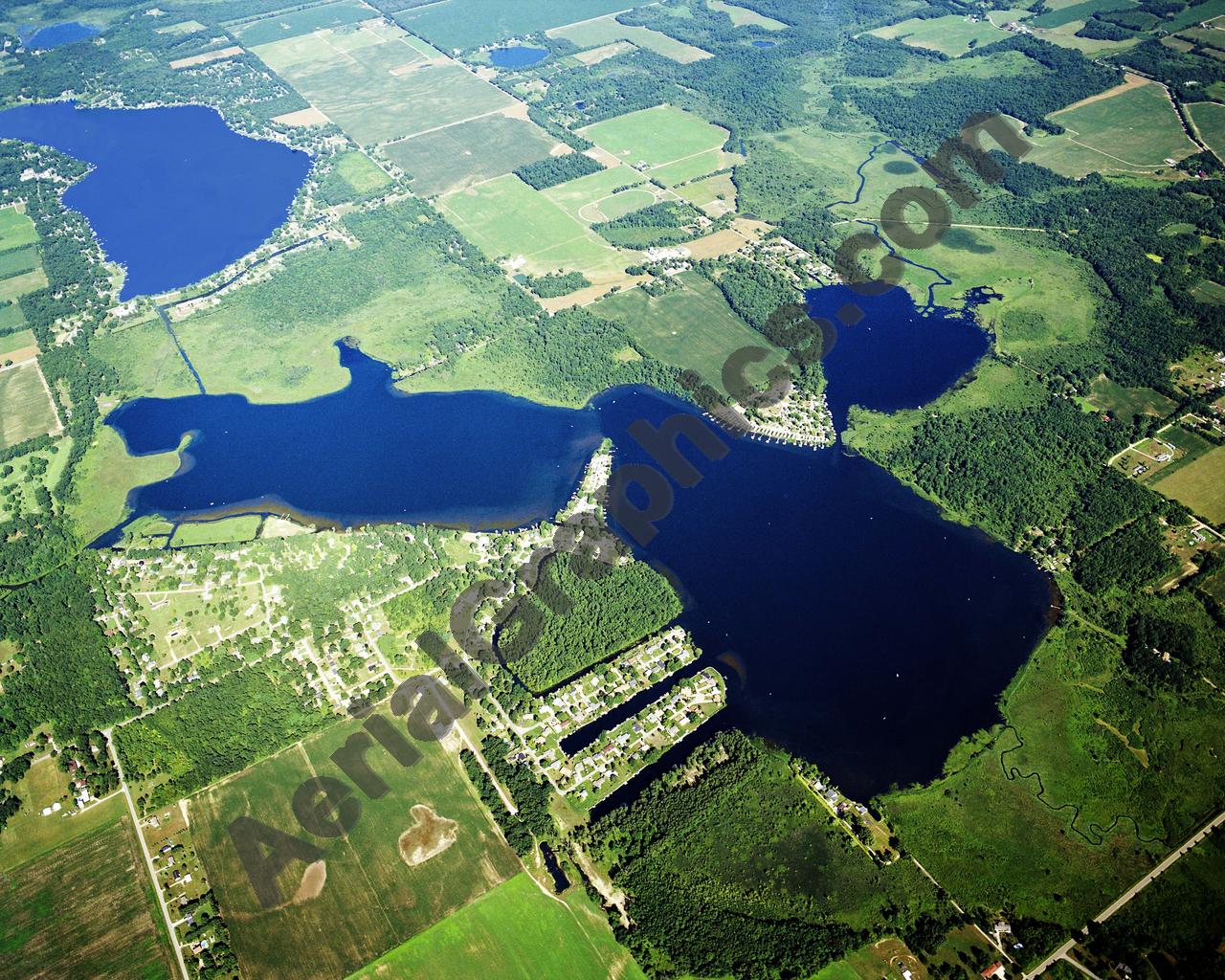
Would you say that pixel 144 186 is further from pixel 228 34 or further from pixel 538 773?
pixel 538 773

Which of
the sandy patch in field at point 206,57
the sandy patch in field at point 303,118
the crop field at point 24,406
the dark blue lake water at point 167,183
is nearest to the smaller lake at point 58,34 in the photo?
the sandy patch in field at point 206,57

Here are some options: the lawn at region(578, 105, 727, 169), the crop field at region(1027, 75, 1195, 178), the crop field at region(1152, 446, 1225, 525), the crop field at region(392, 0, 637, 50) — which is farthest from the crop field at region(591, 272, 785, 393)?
the crop field at region(392, 0, 637, 50)

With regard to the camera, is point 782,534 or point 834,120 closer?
point 782,534

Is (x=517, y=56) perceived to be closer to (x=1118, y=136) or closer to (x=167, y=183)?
(x=167, y=183)

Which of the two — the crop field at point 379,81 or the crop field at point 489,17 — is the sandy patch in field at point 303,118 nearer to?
the crop field at point 379,81

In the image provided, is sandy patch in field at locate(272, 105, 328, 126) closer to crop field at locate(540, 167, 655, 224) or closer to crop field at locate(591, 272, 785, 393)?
crop field at locate(540, 167, 655, 224)

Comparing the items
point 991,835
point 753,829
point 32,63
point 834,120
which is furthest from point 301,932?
point 32,63
